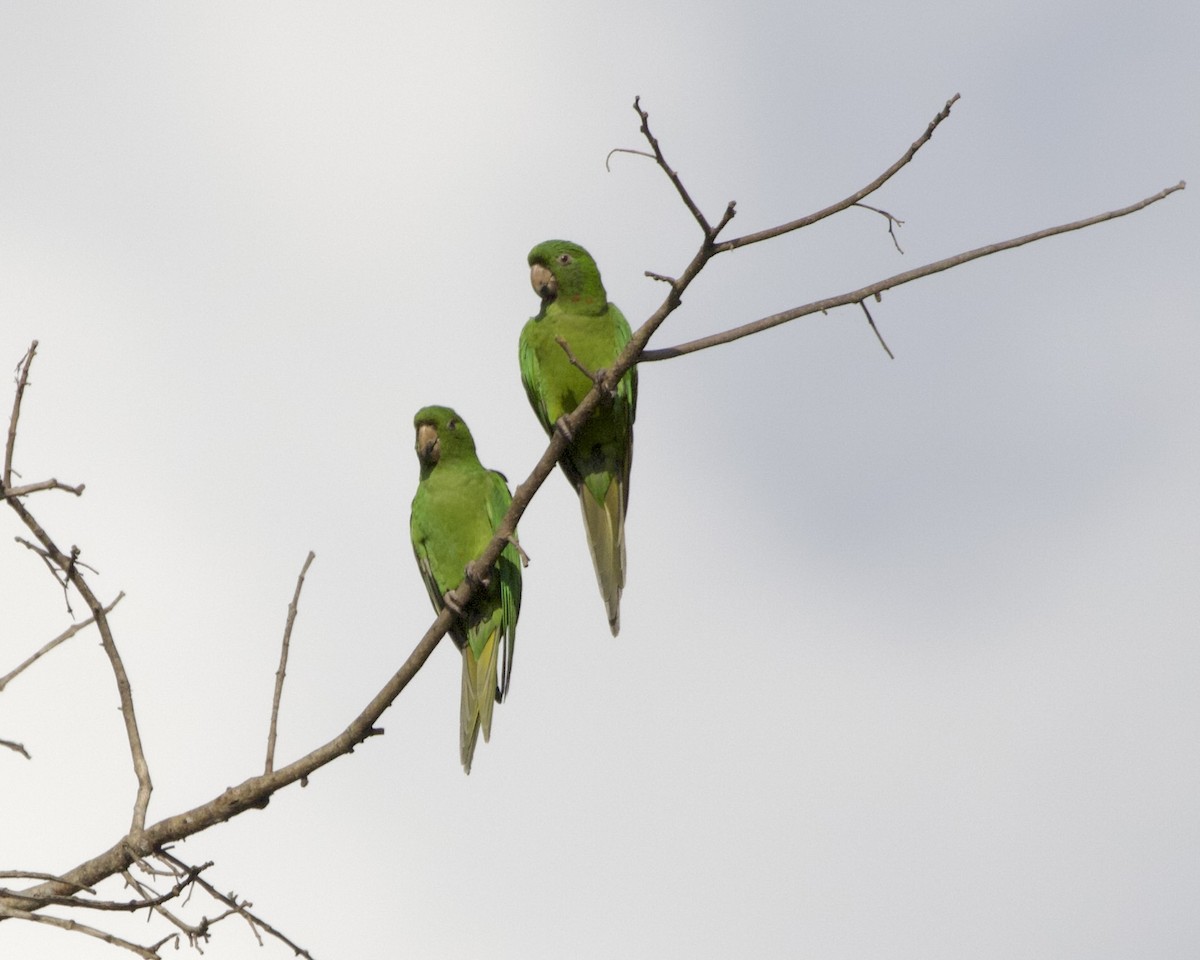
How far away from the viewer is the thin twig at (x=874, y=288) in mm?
3866

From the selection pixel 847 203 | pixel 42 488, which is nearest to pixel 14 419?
pixel 42 488

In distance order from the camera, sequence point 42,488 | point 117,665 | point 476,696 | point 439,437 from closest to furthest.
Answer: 1. point 42,488
2. point 117,665
3. point 476,696
4. point 439,437

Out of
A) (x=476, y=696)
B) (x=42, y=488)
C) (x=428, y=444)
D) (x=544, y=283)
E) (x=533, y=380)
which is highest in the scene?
(x=544, y=283)

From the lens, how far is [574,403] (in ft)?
20.8

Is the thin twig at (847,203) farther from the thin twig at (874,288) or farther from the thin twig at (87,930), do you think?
the thin twig at (87,930)

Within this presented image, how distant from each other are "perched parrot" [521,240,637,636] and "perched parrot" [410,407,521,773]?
418 millimetres

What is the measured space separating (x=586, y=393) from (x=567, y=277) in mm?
742

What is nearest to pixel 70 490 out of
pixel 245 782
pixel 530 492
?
pixel 245 782

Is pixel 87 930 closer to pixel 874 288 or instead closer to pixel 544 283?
pixel 874 288

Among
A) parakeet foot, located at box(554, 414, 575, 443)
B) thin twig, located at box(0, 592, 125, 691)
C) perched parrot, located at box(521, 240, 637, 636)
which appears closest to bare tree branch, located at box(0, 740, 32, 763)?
thin twig, located at box(0, 592, 125, 691)

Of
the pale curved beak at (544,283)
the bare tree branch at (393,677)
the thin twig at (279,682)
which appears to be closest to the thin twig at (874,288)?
the bare tree branch at (393,677)

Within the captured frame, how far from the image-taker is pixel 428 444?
6629mm

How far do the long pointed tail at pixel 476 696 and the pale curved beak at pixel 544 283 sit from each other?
1.85m

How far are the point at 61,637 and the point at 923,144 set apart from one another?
9.45 ft
